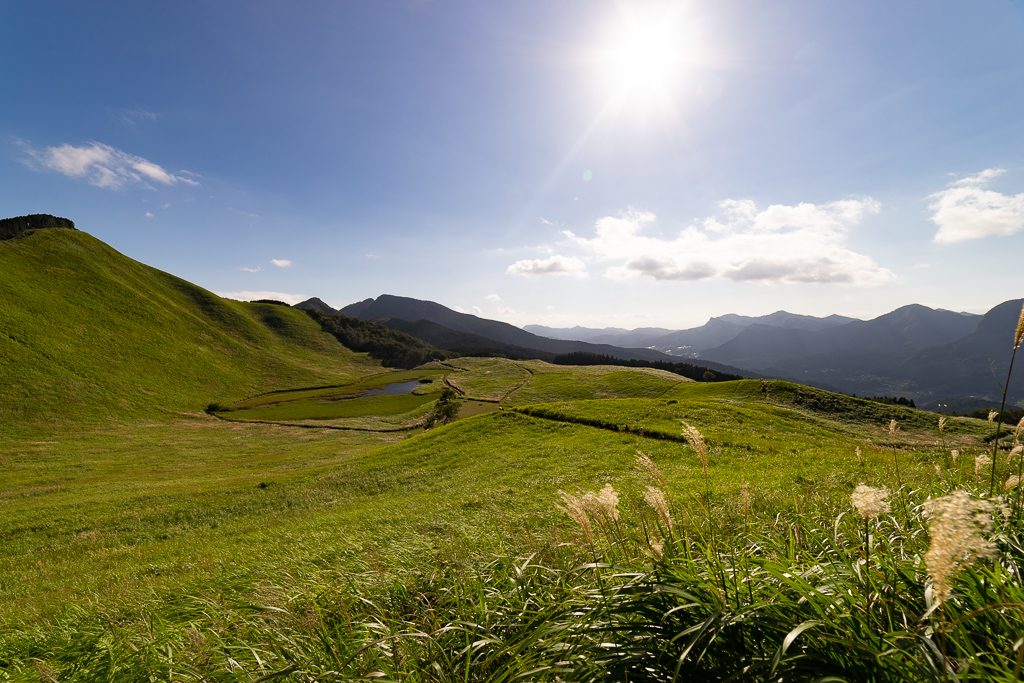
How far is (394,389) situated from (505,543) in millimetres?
140354

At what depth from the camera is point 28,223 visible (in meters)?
172

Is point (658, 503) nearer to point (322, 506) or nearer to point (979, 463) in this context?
point (979, 463)

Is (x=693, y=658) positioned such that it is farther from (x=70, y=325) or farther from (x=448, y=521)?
(x=70, y=325)

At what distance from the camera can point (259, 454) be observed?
2675 inches

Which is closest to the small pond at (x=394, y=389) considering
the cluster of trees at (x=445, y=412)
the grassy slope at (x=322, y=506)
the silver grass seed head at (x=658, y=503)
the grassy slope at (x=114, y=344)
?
the grassy slope at (x=114, y=344)

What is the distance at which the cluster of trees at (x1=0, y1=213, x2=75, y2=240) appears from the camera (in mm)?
159125

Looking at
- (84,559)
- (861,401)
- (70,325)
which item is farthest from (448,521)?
(70,325)

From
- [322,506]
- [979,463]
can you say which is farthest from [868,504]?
[322,506]

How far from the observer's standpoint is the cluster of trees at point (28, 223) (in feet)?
522

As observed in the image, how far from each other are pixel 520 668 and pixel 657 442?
3354cm

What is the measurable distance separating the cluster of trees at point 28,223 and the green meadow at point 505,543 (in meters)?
101

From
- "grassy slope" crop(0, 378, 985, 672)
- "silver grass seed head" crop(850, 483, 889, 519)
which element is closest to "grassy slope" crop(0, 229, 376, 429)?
"grassy slope" crop(0, 378, 985, 672)

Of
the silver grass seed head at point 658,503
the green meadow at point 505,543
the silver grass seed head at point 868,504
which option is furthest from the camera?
the silver grass seed head at point 658,503

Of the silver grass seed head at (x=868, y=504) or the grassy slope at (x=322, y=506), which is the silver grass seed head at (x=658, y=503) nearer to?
the silver grass seed head at (x=868, y=504)
